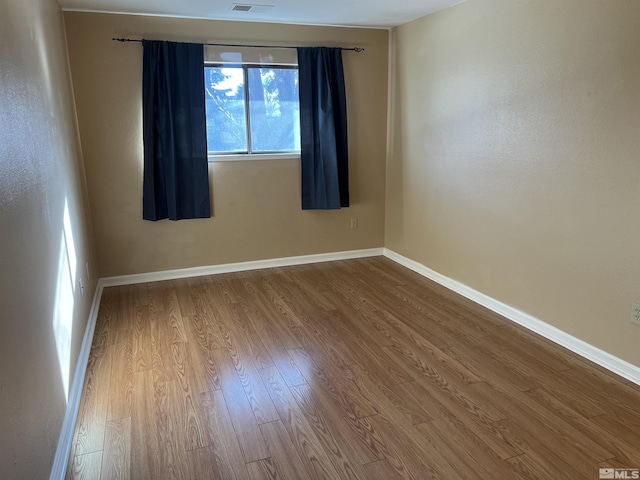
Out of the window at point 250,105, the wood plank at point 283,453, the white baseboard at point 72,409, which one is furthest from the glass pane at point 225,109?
the wood plank at point 283,453

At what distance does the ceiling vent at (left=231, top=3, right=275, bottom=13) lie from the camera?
3.61 metres

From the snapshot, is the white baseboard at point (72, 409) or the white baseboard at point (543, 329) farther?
the white baseboard at point (543, 329)

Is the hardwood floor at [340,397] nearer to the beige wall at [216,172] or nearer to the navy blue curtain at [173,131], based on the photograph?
the beige wall at [216,172]

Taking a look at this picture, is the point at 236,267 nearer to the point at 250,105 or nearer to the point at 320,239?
the point at 320,239

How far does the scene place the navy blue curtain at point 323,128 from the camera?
4359mm

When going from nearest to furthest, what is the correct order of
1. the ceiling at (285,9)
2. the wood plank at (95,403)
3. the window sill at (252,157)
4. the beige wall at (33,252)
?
the beige wall at (33,252) < the wood plank at (95,403) < the ceiling at (285,9) < the window sill at (252,157)

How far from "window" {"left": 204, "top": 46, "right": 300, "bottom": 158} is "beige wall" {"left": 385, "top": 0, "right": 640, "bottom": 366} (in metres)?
1.15

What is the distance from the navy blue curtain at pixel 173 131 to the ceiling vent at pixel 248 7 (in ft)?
1.66

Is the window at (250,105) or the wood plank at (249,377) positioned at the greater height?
the window at (250,105)

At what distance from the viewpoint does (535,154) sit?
3033 millimetres

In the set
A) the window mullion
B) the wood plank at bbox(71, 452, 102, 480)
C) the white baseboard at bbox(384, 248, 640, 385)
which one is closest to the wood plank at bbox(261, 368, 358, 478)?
the wood plank at bbox(71, 452, 102, 480)

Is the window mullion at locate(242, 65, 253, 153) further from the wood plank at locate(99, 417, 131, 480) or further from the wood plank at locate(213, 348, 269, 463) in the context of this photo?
the wood plank at locate(99, 417, 131, 480)

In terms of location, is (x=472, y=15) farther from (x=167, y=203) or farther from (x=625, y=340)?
(x=167, y=203)

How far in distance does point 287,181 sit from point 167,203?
1.15 metres
